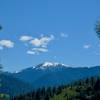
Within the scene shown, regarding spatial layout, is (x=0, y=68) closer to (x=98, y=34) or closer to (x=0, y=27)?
(x=0, y=27)

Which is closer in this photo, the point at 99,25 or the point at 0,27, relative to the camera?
the point at 0,27

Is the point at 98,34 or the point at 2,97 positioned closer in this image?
the point at 2,97

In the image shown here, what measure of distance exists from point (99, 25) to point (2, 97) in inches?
427

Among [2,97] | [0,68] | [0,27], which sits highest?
[0,27]

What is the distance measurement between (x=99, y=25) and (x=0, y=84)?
10743 mm

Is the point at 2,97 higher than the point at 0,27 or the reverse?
the reverse

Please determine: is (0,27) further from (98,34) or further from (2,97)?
(98,34)

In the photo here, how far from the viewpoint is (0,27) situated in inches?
808

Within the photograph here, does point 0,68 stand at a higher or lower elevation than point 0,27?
lower

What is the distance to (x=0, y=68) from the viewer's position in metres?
21.0

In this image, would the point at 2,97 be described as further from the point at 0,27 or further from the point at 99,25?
the point at 99,25

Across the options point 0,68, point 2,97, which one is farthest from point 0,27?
point 2,97

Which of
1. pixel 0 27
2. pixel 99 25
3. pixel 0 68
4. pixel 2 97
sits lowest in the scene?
pixel 2 97

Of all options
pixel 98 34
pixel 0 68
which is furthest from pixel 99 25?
pixel 0 68
